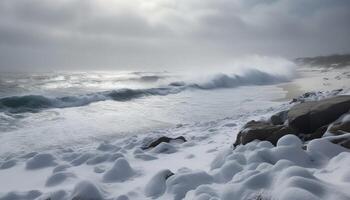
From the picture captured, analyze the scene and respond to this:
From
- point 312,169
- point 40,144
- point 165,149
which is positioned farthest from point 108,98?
point 312,169

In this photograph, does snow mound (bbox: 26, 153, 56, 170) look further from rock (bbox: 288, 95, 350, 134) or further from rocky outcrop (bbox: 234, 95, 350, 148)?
rock (bbox: 288, 95, 350, 134)

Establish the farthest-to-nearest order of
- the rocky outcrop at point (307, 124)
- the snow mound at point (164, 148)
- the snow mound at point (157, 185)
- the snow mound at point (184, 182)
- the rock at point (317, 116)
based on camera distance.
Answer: the snow mound at point (164, 148) → the rock at point (317, 116) → the rocky outcrop at point (307, 124) → the snow mound at point (157, 185) → the snow mound at point (184, 182)

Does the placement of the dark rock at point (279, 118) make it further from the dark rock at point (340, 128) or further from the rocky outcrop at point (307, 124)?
the dark rock at point (340, 128)

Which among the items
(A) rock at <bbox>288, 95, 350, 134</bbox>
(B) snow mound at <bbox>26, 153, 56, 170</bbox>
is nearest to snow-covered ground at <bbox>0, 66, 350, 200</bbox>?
(B) snow mound at <bbox>26, 153, 56, 170</bbox>

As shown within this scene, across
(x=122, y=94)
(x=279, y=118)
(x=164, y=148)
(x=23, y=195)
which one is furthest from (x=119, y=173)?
(x=122, y=94)

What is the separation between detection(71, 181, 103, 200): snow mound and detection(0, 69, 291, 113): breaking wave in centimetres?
1240

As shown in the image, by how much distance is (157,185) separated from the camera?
375 centimetres

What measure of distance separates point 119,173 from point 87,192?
36.4 inches

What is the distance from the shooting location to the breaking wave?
16.4m

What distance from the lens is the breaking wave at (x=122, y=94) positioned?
16.4 metres

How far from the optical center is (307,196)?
221 centimetres

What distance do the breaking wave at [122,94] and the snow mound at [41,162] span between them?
33.5 ft

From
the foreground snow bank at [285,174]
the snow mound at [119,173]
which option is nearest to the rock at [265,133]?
the foreground snow bank at [285,174]

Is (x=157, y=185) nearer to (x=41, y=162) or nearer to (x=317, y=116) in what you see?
(x=41, y=162)
